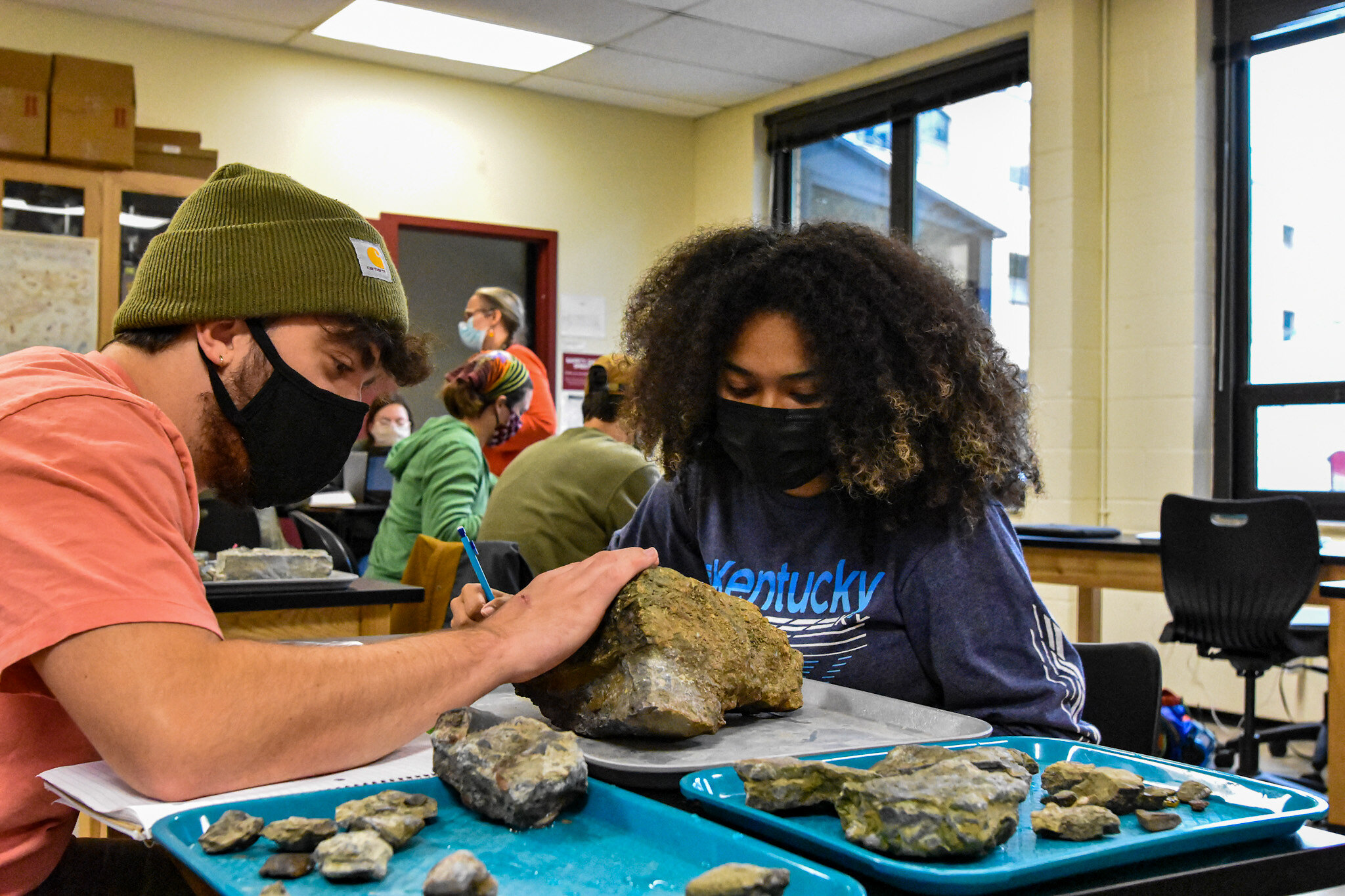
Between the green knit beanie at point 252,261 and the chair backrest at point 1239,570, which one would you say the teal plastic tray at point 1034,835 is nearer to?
the green knit beanie at point 252,261

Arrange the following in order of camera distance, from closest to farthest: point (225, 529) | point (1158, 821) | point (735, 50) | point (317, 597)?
point (1158, 821) → point (317, 597) → point (225, 529) → point (735, 50)

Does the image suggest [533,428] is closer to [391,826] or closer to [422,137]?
[422,137]

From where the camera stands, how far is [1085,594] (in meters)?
4.14

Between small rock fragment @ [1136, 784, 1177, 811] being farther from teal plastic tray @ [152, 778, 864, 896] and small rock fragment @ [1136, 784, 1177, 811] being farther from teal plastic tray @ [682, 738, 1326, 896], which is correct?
teal plastic tray @ [152, 778, 864, 896]

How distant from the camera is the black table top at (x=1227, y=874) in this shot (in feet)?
2.14

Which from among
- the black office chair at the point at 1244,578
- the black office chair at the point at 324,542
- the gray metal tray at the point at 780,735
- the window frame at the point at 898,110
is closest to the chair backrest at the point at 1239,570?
the black office chair at the point at 1244,578

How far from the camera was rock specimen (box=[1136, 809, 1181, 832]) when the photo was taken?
28.1 inches

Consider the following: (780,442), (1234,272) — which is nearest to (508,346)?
(1234,272)

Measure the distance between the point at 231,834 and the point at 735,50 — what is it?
5360mm

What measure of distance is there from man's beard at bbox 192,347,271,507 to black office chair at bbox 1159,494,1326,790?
297 centimetres

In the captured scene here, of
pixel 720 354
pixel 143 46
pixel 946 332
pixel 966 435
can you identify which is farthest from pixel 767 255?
pixel 143 46

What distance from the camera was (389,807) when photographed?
29.6 inches

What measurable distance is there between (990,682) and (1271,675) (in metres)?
3.79

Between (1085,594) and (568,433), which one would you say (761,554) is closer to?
(568,433)
